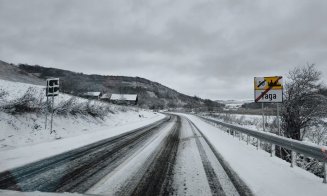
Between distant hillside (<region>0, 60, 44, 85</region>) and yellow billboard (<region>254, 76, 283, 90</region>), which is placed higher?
distant hillside (<region>0, 60, 44, 85</region>)

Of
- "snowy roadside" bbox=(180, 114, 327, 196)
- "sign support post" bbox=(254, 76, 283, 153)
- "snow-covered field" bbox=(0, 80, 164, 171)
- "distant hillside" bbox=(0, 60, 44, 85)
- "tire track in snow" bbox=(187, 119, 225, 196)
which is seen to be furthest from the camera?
"distant hillside" bbox=(0, 60, 44, 85)

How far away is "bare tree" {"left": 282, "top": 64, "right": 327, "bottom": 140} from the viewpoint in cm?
1791

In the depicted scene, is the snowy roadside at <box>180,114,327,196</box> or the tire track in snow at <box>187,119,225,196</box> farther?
the snowy roadside at <box>180,114,327,196</box>

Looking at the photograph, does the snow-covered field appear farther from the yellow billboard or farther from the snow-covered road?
the yellow billboard

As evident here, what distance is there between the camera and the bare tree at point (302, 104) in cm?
1791

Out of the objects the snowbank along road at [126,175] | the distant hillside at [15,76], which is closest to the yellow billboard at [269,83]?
the snowbank along road at [126,175]

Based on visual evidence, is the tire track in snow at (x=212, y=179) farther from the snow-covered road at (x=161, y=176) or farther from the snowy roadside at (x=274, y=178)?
the snowy roadside at (x=274, y=178)

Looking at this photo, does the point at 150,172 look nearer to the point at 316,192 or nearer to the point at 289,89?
the point at 316,192

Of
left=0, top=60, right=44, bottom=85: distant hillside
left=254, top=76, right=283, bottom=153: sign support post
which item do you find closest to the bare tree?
left=254, top=76, right=283, bottom=153: sign support post

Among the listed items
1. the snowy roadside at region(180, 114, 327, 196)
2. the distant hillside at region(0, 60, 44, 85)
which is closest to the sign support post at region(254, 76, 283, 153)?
the snowy roadside at region(180, 114, 327, 196)

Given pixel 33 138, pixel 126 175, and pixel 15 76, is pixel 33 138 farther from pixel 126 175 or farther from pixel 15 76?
pixel 15 76

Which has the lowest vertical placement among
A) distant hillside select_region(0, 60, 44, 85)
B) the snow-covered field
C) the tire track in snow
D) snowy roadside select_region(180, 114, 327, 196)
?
snowy roadside select_region(180, 114, 327, 196)

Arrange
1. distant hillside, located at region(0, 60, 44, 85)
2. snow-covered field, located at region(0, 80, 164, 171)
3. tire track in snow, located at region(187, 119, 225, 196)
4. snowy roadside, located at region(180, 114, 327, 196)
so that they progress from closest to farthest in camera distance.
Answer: tire track in snow, located at region(187, 119, 225, 196), snowy roadside, located at region(180, 114, 327, 196), snow-covered field, located at region(0, 80, 164, 171), distant hillside, located at region(0, 60, 44, 85)

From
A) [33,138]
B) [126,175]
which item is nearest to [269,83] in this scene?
[126,175]
